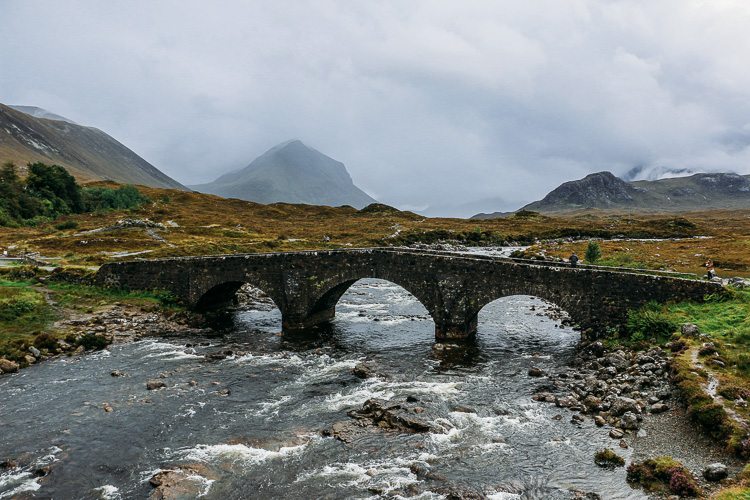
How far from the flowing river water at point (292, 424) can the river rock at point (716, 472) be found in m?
2.26

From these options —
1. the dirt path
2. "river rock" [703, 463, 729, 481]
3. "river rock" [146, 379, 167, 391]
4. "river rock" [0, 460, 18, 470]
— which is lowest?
"river rock" [0, 460, 18, 470]

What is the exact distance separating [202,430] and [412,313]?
2519 centimetres

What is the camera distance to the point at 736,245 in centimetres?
6794

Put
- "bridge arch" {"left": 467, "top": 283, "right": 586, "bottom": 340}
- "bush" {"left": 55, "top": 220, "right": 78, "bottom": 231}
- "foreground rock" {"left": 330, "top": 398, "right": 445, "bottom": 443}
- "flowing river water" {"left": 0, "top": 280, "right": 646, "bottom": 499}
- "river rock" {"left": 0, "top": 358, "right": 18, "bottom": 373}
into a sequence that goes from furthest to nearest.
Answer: "bush" {"left": 55, "top": 220, "right": 78, "bottom": 231}, "bridge arch" {"left": 467, "top": 283, "right": 586, "bottom": 340}, "river rock" {"left": 0, "top": 358, "right": 18, "bottom": 373}, "foreground rock" {"left": 330, "top": 398, "right": 445, "bottom": 443}, "flowing river water" {"left": 0, "top": 280, "right": 646, "bottom": 499}

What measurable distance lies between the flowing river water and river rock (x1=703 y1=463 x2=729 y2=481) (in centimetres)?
226

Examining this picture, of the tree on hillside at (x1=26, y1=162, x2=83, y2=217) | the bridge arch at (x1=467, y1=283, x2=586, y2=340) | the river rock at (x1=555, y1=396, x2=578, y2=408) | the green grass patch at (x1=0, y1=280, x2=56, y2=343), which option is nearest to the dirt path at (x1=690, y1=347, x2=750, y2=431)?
the river rock at (x1=555, y1=396, x2=578, y2=408)

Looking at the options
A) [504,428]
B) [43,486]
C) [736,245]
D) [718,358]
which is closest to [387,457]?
[504,428]

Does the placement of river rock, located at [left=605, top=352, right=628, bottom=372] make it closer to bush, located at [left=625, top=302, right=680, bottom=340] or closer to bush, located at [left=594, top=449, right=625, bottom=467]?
bush, located at [left=625, top=302, right=680, bottom=340]

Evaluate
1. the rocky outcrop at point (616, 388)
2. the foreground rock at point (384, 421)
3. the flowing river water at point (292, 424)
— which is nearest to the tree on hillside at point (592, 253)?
the flowing river water at point (292, 424)

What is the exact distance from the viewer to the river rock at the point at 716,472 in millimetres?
11742

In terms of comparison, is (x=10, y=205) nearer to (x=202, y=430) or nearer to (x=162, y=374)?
(x=162, y=374)

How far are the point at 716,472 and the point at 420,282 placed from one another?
2085cm

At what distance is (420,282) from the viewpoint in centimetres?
3125

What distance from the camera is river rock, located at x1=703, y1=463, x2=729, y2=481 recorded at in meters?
11.7
